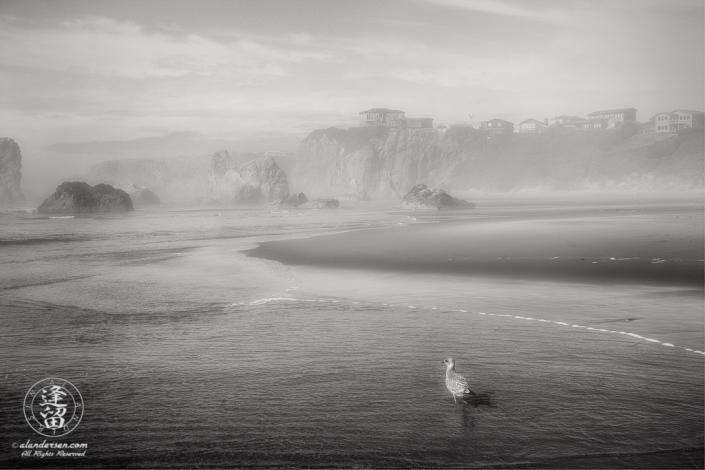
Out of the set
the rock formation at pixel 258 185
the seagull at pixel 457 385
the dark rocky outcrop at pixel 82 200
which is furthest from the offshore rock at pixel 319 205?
the seagull at pixel 457 385

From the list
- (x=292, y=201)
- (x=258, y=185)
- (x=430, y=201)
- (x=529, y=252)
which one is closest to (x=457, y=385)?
(x=529, y=252)

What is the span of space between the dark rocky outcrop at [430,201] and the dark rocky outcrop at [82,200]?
5106 centimetres

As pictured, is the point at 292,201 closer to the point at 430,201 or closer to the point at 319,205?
the point at 319,205

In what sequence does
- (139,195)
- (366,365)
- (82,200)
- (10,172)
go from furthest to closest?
(10,172) < (139,195) < (82,200) < (366,365)

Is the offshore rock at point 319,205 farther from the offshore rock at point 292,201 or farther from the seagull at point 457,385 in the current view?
the seagull at point 457,385

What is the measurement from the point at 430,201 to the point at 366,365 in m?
82.2

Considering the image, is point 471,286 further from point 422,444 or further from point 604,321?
point 422,444

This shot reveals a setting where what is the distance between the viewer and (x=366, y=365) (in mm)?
12094

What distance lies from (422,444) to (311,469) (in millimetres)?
1674

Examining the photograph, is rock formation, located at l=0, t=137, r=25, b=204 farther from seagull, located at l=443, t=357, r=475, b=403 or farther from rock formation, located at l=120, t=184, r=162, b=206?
seagull, located at l=443, t=357, r=475, b=403

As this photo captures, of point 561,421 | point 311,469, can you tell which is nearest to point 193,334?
point 311,469

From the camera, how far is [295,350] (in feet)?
43.6

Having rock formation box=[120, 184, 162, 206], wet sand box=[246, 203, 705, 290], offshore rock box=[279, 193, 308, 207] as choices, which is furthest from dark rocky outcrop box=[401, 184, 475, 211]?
rock formation box=[120, 184, 162, 206]

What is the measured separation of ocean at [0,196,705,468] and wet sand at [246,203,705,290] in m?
0.33
